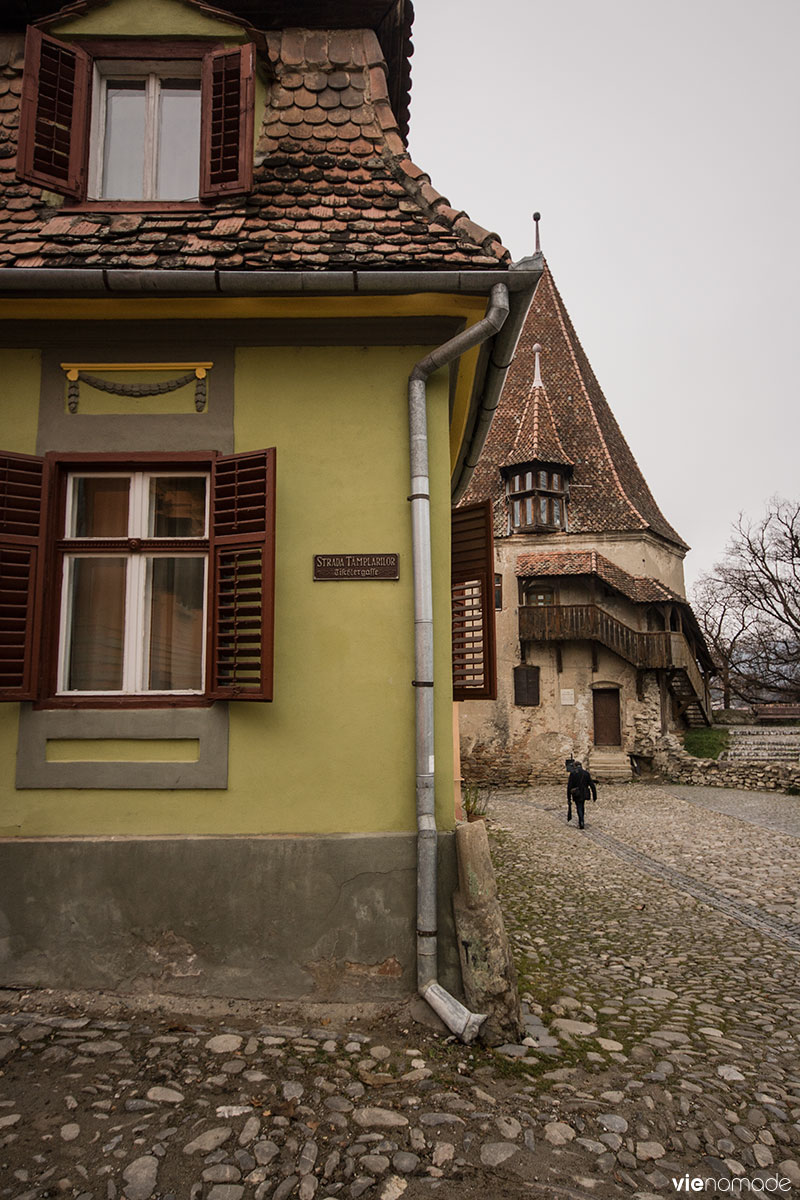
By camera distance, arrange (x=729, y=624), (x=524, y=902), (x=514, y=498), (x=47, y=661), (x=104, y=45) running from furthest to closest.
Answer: (x=729, y=624)
(x=514, y=498)
(x=524, y=902)
(x=104, y=45)
(x=47, y=661)

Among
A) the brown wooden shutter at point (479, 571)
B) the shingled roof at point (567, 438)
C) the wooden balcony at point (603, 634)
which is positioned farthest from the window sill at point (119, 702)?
the shingled roof at point (567, 438)

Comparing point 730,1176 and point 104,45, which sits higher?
point 104,45

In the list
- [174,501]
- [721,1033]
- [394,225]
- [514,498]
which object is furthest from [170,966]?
[514,498]

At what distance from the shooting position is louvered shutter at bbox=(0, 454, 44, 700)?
4156mm

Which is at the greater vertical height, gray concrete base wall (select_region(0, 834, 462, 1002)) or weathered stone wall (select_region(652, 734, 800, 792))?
gray concrete base wall (select_region(0, 834, 462, 1002))

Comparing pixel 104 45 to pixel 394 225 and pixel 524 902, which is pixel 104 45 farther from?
pixel 524 902

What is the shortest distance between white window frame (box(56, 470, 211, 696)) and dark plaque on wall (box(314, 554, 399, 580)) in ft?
2.21

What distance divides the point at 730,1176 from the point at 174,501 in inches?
166

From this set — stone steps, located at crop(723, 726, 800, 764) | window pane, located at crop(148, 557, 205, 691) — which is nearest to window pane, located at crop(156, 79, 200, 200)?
window pane, located at crop(148, 557, 205, 691)

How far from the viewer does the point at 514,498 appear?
86.9 ft

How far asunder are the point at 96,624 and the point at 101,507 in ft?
2.36

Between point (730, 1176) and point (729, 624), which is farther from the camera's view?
point (729, 624)

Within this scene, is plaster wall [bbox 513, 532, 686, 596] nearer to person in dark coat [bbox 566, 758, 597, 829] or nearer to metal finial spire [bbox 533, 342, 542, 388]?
metal finial spire [bbox 533, 342, 542, 388]

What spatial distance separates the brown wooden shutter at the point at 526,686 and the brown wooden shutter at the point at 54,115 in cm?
2179
